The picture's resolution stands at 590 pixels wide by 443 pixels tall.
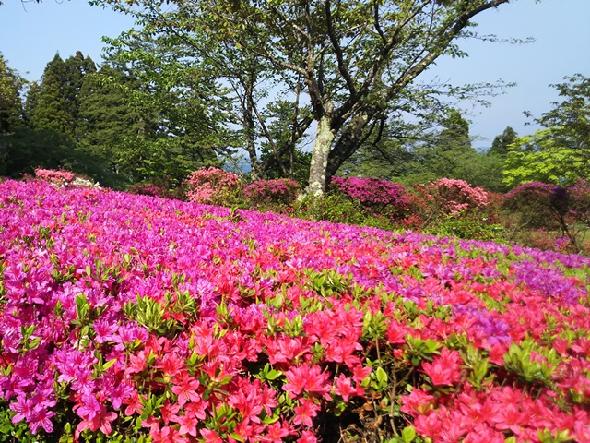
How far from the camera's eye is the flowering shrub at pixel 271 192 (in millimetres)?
12789

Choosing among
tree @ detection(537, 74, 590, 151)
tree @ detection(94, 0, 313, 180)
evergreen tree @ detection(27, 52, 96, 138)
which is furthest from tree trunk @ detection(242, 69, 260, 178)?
evergreen tree @ detection(27, 52, 96, 138)

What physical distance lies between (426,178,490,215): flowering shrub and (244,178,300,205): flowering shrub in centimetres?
446

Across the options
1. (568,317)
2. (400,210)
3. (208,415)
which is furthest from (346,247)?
(400,210)

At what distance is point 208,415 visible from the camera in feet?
5.82

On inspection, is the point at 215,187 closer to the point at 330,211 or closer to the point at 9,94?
the point at 330,211

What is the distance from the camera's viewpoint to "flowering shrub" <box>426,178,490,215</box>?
46.8ft

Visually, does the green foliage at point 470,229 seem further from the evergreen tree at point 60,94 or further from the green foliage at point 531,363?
the evergreen tree at point 60,94

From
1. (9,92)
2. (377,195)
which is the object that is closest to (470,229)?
(377,195)

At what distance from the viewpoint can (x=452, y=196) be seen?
47.7 feet

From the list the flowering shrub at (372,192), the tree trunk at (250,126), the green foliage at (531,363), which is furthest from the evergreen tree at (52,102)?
the green foliage at (531,363)

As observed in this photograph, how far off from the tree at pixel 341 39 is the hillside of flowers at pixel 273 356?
372 inches

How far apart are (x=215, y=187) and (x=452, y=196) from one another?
746 cm

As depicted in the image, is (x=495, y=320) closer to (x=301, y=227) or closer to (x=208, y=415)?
(x=208, y=415)

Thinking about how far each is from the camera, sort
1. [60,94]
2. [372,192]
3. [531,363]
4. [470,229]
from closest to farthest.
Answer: [531,363] < [470,229] < [372,192] < [60,94]
